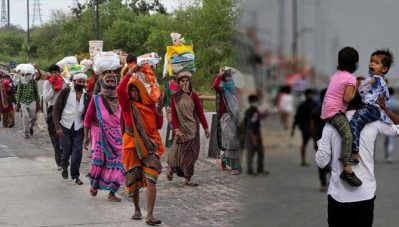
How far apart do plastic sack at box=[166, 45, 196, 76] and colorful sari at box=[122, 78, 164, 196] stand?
238 cm

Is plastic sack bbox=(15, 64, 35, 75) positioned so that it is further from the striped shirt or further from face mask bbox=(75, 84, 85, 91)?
face mask bbox=(75, 84, 85, 91)

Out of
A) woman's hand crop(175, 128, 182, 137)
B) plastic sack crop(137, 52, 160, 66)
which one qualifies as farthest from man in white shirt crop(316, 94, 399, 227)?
woman's hand crop(175, 128, 182, 137)

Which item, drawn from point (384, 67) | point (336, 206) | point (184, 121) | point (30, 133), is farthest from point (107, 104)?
point (30, 133)

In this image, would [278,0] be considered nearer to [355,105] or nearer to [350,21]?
[350,21]

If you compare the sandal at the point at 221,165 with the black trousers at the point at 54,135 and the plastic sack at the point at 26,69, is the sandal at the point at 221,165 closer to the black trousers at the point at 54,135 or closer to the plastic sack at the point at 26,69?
the black trousers at the point at 54,135

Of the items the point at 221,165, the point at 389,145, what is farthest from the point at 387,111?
the point at 221,165

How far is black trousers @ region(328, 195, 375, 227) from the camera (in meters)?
1.68

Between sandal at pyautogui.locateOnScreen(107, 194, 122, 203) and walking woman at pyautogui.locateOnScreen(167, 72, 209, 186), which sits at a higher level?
walking woman at pyautogui.locateOnScreen(167, 72, 209, 186)

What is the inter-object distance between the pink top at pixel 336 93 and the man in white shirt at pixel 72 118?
6620mm

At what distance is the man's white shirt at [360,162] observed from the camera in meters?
1.42

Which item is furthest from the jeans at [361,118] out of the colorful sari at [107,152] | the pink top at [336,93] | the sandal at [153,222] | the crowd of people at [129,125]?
the colorful sari at [107,152]

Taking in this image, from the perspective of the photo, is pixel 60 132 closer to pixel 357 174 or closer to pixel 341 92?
pixel 357 174

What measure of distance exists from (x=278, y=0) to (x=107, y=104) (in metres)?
5.68

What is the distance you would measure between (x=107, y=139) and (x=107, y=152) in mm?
156
